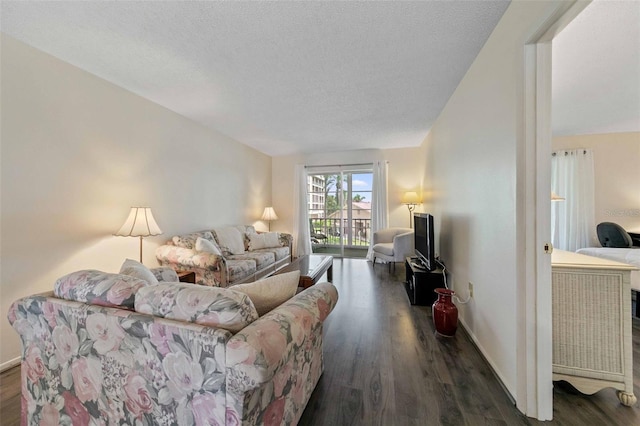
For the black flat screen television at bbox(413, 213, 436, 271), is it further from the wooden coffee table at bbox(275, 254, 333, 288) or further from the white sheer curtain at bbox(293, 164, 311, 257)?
the white sheer curtain at bbox(293, 164, 311, 257)

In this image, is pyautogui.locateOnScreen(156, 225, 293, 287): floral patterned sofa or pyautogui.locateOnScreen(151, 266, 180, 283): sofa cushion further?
pyautogui.locateOnScreen(156, 225, 293, 287): floral patterned sofa

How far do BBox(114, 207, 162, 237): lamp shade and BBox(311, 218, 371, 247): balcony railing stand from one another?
374 cm

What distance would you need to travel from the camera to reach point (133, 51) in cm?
189

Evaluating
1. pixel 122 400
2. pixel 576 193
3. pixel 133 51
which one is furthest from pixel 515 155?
pixel 576 193

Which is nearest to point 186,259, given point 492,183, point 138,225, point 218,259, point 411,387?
point 218,259

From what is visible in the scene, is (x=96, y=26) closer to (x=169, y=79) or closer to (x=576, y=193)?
(x=169, y=79)

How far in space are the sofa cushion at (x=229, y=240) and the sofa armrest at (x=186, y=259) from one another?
2.42 ft

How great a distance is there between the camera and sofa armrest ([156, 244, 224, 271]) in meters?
2.56

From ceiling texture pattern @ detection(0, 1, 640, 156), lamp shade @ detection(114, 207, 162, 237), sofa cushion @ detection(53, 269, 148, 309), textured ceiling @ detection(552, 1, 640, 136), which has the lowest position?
sofa cushion @ detection(53, 269, 148, 309)

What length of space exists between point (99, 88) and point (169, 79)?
0.66m

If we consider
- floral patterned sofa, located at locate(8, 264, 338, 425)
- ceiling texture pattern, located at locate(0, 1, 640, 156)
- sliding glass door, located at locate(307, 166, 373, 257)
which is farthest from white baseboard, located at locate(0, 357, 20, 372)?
sliding glass door, located at locate(307, 166, 373, 257)

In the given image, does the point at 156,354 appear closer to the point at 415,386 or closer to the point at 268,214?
the point at 415,386

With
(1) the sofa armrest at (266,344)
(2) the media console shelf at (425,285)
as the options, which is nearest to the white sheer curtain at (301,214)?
(2) the media console shelf at (425,285)

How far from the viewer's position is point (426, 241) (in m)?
2.73
